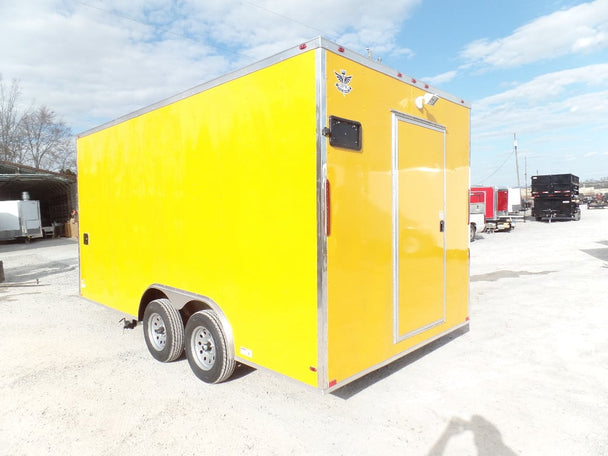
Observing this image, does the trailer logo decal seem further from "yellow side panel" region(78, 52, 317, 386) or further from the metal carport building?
the metal carport building

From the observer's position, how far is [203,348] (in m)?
4.22

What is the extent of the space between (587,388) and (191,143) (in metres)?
4.63

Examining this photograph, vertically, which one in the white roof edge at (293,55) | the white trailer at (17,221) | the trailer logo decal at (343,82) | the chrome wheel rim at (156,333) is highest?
the white roof edge at (293,55)

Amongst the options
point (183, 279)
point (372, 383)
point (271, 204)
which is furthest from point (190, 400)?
point (271, 204)

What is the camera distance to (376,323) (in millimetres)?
3564

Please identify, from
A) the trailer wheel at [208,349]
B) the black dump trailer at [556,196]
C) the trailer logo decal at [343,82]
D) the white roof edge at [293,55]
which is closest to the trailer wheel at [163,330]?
the trailer wheel at [208,349]

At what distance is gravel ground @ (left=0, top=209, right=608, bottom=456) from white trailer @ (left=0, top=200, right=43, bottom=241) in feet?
67.9

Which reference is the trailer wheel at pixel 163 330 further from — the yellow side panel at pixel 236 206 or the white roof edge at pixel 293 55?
the white roof edge at pixel 293 55

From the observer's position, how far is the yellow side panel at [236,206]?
314cm

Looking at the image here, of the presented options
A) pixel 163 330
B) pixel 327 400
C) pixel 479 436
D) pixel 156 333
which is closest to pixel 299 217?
pixel 327 400

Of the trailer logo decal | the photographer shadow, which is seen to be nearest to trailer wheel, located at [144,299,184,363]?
the photographer shadow

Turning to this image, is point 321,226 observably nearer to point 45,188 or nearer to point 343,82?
point 343,82

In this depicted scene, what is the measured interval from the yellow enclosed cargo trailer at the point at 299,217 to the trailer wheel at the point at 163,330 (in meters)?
0.02

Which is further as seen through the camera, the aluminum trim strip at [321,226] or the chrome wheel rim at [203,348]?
the chrome wheel rim at [203,348]
